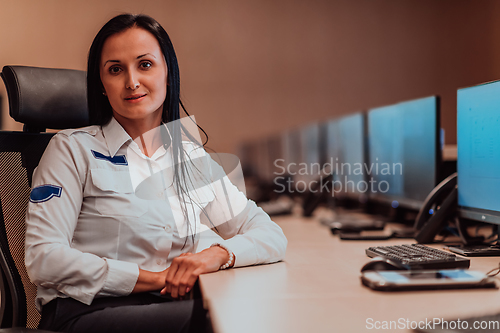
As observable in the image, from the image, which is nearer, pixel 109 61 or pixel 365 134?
pixel 109 61

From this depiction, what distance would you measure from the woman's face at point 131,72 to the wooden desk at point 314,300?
21.6 inches

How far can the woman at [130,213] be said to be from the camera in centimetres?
100

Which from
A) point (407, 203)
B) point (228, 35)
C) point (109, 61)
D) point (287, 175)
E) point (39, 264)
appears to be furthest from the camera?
point (228, 35)

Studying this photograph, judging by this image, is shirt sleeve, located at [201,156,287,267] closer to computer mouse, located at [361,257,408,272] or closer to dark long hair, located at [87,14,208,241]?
dark long hair, located at [87,14,208,241]

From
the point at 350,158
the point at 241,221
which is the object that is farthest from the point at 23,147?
the point at 350,158

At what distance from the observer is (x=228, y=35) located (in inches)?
145

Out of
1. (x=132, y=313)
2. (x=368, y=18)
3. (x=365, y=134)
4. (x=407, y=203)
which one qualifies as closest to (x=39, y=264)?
(x=132, y=313)

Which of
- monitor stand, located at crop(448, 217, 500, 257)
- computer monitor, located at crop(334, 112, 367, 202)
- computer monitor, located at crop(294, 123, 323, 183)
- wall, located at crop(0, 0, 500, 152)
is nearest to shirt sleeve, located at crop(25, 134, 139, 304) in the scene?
monitor stand, located at crop(448, 217, 500, 257)

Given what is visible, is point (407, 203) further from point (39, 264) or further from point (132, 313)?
point (39, 264)

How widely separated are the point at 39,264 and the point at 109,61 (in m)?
0.59

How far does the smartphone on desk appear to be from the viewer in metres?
0.82

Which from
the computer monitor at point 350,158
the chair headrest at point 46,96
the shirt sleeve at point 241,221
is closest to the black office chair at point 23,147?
the chair headrest at point 46,96

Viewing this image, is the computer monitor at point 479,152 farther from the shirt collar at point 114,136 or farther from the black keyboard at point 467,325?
the shirt collar at point 114,136

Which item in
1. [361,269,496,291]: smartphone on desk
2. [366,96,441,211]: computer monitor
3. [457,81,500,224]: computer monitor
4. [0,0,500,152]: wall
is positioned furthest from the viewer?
[0,0,500,152]: wall
